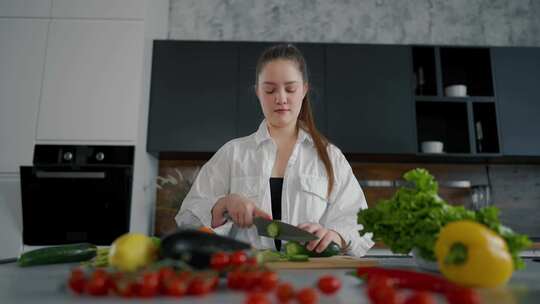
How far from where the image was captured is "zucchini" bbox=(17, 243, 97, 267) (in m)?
0.79

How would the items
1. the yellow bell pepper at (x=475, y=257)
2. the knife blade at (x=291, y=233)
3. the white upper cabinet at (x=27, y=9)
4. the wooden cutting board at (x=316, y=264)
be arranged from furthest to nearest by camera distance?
the white upper cabinet at (x=27, y=9) < the knife blade at (x=291, y=233) < the wooden cutting board at (x=316, y=264) < the yellow bell pepper at (x=475, y=257)

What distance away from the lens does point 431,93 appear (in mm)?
2615

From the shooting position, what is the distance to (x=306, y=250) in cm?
97

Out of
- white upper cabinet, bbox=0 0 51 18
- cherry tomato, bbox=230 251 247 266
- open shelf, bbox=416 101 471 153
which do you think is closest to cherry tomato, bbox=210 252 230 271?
cherry tomato, bbox=230 251 247 266

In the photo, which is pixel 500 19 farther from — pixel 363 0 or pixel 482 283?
pixel 482 283

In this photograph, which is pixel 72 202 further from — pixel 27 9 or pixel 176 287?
pixel 176 287

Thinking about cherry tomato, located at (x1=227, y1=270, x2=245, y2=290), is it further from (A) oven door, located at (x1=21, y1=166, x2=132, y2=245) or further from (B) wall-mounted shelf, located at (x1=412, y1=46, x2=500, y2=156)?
(B) wall-mounted shelf, located at (x1=412, y1=46, x2=500, y2=156)

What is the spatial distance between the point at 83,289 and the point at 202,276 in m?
0.14

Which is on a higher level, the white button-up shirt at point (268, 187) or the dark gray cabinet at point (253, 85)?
the dark gray cabinet at point (253, 85)

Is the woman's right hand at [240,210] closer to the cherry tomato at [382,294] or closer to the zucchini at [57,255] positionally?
the zucchini at [57,255]

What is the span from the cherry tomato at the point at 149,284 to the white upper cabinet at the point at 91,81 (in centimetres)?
184

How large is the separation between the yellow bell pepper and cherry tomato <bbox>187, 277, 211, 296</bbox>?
0.33 metres

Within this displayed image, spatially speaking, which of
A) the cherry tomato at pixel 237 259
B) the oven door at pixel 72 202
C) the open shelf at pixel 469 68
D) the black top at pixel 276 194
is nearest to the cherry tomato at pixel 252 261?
the cherry tomato at pixel 237 259

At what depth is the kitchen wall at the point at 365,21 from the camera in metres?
2.81
